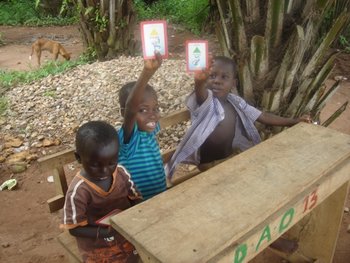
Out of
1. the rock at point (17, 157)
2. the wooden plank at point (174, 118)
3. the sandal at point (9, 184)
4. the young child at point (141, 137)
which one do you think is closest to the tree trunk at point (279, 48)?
the wooden plank at point (174, 118)

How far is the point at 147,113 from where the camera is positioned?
2012 millimetres

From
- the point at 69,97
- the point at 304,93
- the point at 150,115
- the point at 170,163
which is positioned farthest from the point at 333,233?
the point at 69,97

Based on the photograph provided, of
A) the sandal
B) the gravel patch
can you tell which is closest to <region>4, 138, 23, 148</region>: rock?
the gravel patch

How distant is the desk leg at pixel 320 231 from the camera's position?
2236 mm

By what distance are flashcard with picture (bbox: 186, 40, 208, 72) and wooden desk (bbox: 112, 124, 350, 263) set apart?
1.66 ft

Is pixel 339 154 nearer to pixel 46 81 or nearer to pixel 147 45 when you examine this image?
pixel 147 45

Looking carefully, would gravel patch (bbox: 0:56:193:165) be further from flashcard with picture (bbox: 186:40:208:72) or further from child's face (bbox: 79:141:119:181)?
child's face (bbox: 79:141:119:181)

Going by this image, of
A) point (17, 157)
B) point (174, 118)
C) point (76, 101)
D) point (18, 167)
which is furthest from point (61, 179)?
point (76, 101)

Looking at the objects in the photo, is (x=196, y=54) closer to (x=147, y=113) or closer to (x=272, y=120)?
(x=147, y=113)

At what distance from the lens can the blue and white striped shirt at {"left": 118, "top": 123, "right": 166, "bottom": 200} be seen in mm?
2061

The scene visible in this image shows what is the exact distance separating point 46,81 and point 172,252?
4.65 meters

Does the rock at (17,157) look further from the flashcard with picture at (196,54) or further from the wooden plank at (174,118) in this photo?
the flashcard with picture at (196,54)

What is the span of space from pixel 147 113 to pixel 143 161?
0.92ft

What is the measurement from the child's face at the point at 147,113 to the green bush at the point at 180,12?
24.9ft
